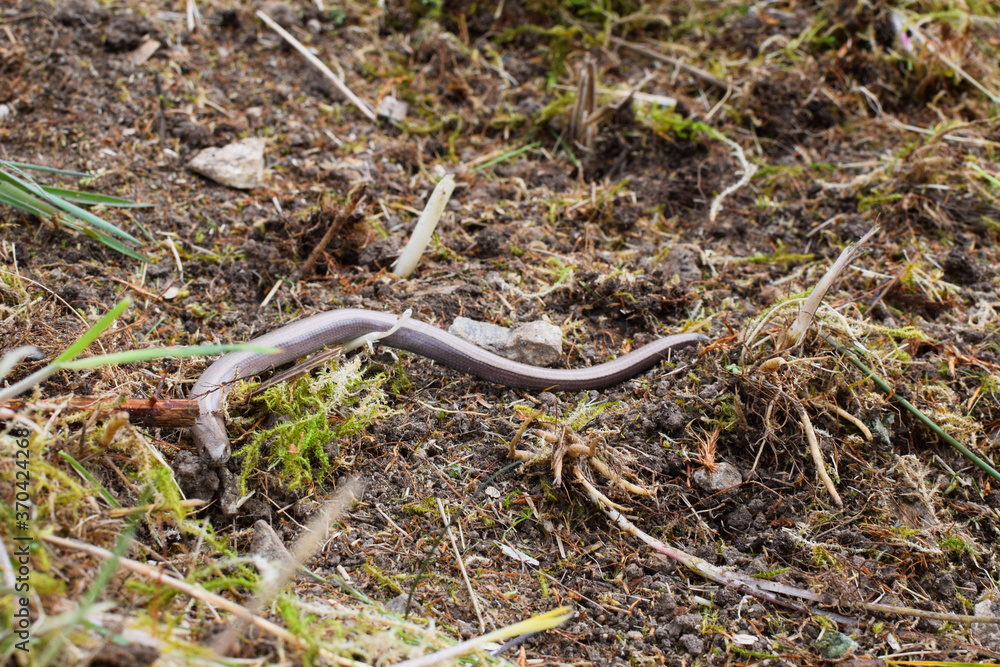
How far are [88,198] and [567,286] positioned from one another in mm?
2570

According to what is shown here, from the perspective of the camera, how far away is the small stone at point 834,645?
2.36m

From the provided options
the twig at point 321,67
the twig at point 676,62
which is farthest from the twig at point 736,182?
the twig at point 321,67

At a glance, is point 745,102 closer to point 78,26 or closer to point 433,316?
point 433,316

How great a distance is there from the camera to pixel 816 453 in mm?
2842

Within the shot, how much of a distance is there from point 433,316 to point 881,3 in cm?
439

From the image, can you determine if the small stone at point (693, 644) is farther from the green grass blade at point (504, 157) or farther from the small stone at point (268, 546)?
the green grass blade at point (504, 157)

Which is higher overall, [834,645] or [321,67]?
[321,67]

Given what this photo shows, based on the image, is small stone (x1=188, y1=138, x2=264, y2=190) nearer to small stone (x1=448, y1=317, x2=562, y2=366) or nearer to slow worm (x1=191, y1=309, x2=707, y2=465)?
slow worm (x1=191, y1=309, x2=707, y2=465)

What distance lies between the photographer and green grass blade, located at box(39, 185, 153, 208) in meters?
3.28

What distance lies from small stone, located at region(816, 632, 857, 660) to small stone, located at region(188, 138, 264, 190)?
375 centimetres

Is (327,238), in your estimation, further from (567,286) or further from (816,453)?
(816,453)

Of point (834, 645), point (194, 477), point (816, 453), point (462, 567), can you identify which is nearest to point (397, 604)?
point (462, 567)

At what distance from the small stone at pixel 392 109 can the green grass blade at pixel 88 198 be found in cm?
172

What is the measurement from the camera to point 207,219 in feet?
12.7
